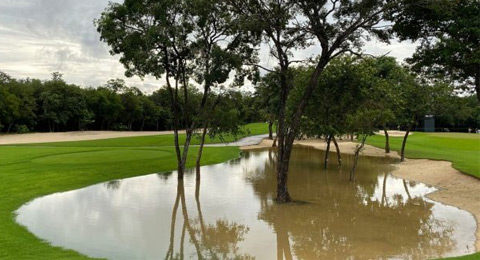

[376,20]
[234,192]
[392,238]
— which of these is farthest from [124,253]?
[376,20]

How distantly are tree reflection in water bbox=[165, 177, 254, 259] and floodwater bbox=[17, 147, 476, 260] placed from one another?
0.04 meters

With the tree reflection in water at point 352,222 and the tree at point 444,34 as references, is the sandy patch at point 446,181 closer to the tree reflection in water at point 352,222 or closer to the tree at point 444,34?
the tree reflection in water at point 352,222

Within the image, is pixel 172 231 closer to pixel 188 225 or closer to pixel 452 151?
pixel 188 225

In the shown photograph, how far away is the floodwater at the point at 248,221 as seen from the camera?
547 inches

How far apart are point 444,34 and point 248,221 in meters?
14.5

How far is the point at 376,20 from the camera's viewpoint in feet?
64.1

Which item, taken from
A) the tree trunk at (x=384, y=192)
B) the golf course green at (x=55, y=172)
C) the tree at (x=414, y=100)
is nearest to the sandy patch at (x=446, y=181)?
the golf course green at (x=55, y=172)

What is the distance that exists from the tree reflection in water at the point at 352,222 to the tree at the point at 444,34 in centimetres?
782

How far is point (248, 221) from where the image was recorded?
1767cm

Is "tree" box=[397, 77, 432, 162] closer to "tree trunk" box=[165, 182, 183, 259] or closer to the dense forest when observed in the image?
the dense forest

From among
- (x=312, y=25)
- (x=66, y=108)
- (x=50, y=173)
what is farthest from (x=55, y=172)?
(x=66, y=108)

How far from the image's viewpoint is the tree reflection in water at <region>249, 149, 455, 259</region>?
13969mm

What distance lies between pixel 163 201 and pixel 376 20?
15.4 m

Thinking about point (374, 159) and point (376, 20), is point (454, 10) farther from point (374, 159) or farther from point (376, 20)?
point (374, 159)
